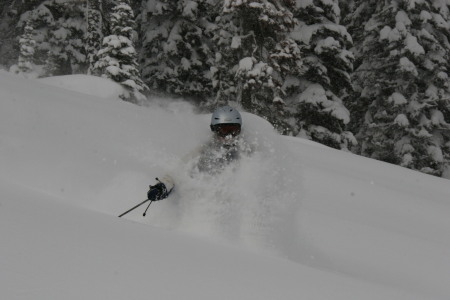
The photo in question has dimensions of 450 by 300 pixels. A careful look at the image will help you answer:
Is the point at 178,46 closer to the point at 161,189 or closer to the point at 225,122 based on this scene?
the point at 225,122

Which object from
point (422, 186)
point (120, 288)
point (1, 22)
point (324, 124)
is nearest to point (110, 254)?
point (120, 288)

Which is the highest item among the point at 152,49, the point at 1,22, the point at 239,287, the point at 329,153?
the point at 239,287

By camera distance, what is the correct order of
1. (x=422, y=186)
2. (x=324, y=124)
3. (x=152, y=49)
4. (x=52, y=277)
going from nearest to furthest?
(x=52, y=277)
(x=422, y=186)
(x=324, y=124)
(x=152, y=49)

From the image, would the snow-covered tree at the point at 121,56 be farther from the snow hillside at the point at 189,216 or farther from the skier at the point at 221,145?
the skier at the point at 221,145

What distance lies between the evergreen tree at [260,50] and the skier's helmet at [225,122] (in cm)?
871

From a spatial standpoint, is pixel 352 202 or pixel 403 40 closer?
pixel 352 202

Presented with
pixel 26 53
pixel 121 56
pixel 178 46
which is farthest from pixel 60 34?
pixel 121 56

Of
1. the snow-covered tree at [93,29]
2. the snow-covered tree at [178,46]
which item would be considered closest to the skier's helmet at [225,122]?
the snow-covered tree at [93,29]

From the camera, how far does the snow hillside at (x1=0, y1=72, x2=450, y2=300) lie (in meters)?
3.09

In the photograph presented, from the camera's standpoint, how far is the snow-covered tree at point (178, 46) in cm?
2277

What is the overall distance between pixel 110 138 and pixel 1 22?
90.4ft

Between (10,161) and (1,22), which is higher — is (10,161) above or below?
above

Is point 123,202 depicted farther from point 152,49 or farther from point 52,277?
point 152,49

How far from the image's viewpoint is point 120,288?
2.88 metres
